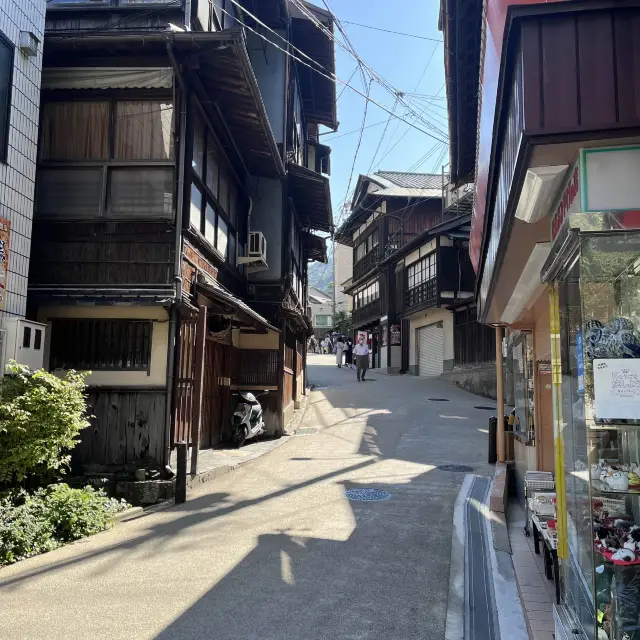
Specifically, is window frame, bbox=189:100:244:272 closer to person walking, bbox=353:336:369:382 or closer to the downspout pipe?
the downspout pipe

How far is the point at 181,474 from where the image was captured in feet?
26.7

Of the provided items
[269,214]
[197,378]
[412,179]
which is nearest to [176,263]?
[197,378]

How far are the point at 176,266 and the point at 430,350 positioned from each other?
77.0ft

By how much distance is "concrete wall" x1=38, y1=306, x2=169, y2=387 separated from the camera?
880 cm

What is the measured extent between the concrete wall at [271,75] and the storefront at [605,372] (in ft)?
42.6

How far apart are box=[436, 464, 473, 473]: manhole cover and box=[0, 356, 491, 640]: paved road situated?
0.76ft

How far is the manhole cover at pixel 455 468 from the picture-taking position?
10.6 m

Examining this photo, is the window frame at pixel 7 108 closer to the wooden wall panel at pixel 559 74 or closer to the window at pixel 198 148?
the window at pixel 198 148

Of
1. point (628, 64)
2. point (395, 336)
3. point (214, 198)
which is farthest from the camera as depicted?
point (395, 336)

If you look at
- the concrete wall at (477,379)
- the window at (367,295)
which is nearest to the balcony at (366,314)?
the window at (367,295)

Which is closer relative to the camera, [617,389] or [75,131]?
[617,389]

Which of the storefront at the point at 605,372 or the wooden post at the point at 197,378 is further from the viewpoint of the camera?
the wooden post at the point at 197,378

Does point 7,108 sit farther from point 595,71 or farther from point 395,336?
point 395,336

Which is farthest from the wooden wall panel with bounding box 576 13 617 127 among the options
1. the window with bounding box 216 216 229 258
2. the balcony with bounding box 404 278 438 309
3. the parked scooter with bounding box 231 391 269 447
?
the balcony with bounding box 404 278 438 309
